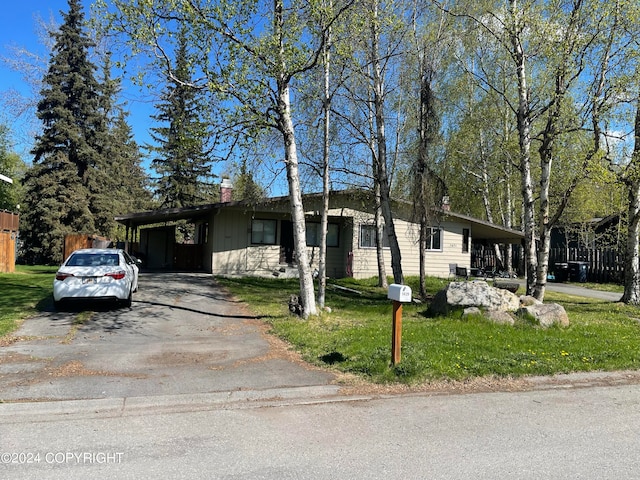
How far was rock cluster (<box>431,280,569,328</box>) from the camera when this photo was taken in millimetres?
10117

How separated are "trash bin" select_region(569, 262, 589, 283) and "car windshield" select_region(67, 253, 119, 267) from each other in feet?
81.4

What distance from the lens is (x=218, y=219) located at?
2161cm

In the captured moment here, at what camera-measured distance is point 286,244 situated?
2306 centimetres

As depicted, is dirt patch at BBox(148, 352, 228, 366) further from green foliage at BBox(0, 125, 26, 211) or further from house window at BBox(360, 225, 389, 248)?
green foliage at BBox(0, 125, 26, 211)

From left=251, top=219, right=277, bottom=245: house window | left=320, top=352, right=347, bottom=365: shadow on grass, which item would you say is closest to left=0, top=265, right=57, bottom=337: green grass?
left=320, top=352, right=347, bottom=365: shadow on grass

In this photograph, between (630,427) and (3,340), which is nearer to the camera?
(630,427)

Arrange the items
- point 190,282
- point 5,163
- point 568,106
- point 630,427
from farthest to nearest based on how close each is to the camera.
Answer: point 5,163 < point 190,282 < point 568,106 < point 630,427

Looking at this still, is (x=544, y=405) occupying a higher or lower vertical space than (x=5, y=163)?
lower

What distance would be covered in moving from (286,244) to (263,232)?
4.28 feet

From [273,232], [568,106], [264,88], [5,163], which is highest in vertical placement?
[5,163]

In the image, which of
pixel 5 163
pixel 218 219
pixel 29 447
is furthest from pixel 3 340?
pixel 5 163

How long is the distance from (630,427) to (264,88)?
862 cm

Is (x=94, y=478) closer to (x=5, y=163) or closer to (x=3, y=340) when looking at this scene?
(x=3, y=340)

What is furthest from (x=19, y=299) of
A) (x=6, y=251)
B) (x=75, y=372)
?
(x=6, y=251)
